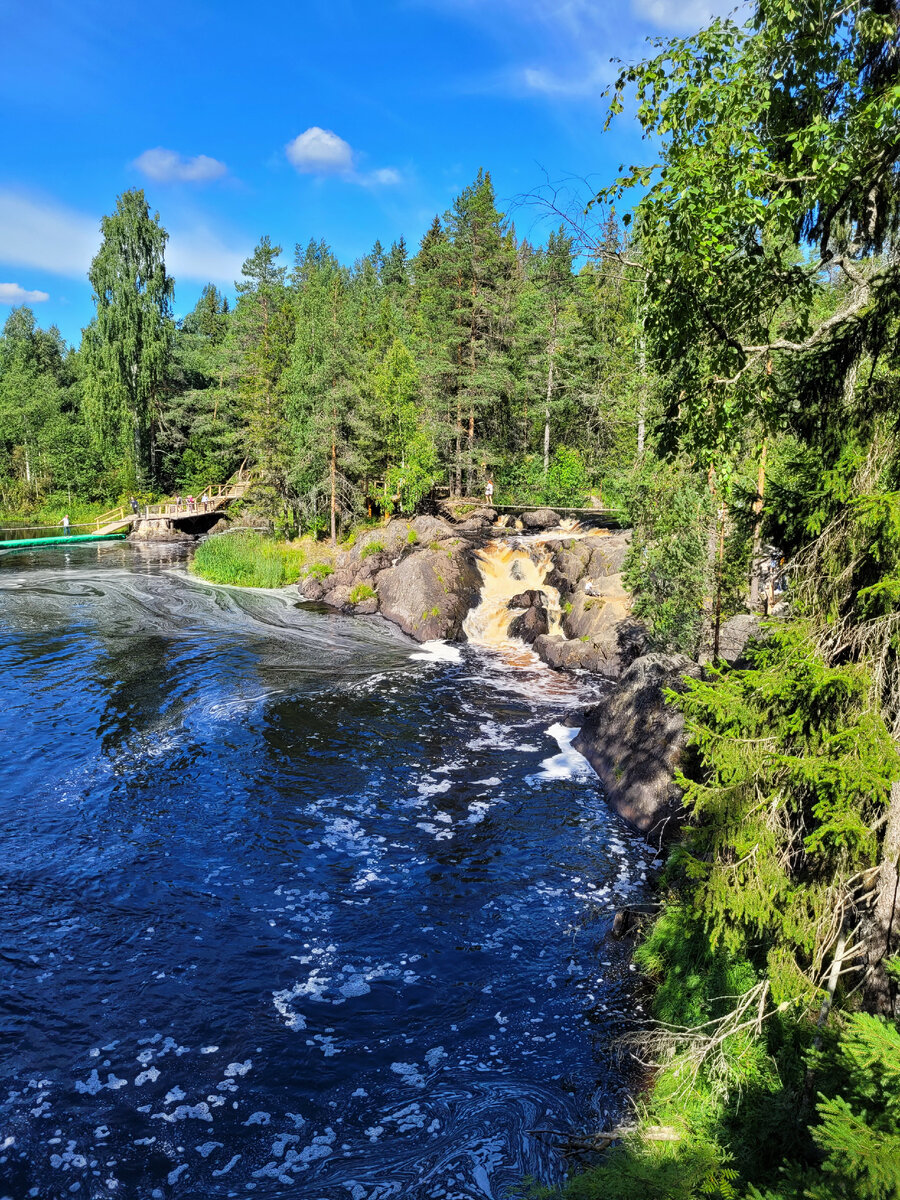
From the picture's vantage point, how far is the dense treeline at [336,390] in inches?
1491

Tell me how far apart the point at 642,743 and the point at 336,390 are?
25923mm

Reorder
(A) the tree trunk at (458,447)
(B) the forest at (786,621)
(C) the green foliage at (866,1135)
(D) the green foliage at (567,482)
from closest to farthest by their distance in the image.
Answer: (C) the green foliage at (866,1135)
(B) the forest at (786,621)
(A) the tree trunk at (458,447)
(D) the green foliage at (567,482)

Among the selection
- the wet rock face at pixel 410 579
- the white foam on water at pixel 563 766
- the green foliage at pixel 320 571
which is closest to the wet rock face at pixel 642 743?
the white foam on water at pixel 563 766

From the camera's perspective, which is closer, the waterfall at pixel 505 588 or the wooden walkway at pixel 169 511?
the waterfall at pixel 505 588

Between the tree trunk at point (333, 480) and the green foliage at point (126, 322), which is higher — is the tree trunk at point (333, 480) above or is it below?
below

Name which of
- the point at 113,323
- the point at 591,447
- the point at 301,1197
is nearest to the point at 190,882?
the point at 301,1197

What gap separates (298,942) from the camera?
9883 millimetres

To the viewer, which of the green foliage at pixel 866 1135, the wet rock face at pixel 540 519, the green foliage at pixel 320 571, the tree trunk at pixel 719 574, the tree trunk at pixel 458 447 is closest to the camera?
the green foliage at pixel 866 1135

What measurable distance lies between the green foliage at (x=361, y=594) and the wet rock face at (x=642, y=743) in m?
15.7

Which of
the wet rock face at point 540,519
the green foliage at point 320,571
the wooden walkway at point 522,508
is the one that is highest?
the wooden walkway at point 522,508

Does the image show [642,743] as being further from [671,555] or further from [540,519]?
[540,519]

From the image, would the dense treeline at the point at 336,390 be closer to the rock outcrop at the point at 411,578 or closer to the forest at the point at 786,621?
the rock outcrop at the point at 411,578

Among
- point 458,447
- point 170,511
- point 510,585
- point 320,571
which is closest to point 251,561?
point 320,571

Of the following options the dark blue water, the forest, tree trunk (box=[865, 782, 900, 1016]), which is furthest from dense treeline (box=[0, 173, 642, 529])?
tree trunk (box=[865, 782, 900, 1016])
